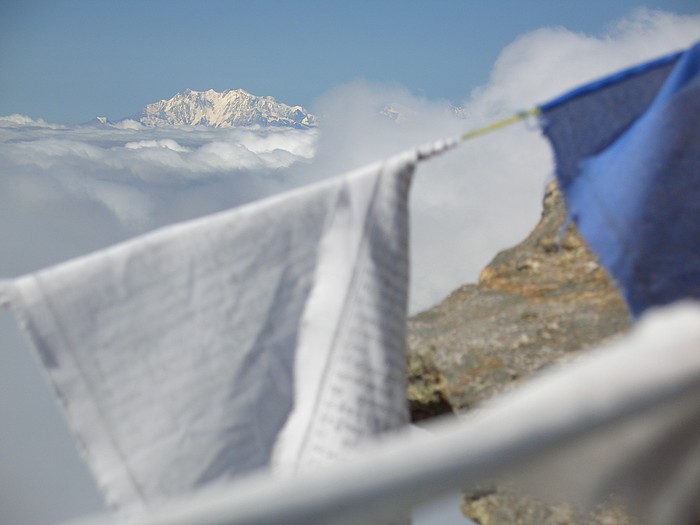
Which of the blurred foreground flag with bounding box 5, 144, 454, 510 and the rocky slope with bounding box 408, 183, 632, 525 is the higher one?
the blurred foreground flag with bounding box 5, 144, 454, 510

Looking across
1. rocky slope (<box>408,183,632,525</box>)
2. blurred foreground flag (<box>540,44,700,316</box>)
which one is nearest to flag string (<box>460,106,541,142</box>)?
blurred foreground flag (<box>540,44,700,316</box>)

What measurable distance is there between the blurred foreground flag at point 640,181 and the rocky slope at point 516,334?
1688mm

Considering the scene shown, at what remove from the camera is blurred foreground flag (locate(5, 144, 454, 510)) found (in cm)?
191

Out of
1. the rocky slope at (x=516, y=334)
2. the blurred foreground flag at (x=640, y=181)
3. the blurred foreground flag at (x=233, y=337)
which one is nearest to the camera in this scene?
the blurred foreground flag at (x=233, y=337)

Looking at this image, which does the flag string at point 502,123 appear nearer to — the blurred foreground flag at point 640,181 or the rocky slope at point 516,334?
the blurred foreground flag at point 640,181

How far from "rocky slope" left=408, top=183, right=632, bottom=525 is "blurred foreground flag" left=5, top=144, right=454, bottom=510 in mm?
1997

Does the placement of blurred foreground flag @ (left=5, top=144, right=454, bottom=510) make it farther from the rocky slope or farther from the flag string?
the rocky slope

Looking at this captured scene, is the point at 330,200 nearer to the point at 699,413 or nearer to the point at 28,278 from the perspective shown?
the point at 28,278

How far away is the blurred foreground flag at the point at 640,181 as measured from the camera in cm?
212

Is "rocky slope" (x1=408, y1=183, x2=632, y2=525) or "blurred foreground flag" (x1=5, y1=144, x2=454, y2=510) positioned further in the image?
"rocky slope" (x1=408, y1=183, x2=632, y2=525)

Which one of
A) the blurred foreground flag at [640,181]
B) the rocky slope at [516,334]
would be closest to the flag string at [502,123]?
the blurred foreground flag at [640,181]

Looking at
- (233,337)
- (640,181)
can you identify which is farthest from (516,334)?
(233,337)

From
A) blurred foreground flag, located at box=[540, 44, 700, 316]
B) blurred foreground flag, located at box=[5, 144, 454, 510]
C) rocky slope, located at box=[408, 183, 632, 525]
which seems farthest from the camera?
rocky slope, located at box=[408, 183, 632, 525]

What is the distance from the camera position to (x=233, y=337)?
1.96 meters
